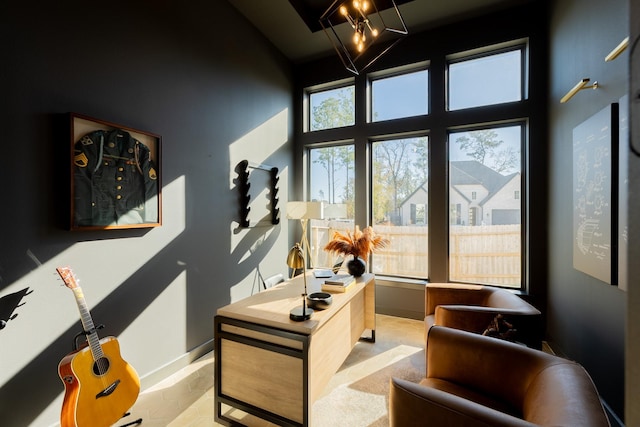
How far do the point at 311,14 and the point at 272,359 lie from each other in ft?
12.8

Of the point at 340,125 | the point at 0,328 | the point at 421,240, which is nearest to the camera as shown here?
the point at 0,328

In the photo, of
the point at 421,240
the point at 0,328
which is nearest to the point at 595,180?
the point at 421,240

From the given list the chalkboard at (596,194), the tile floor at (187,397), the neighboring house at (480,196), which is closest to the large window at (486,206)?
the neighboring house at (480,196)

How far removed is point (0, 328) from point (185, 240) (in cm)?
126

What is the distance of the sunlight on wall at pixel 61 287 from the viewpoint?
160 cm

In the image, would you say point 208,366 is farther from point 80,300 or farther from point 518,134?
point 518,134

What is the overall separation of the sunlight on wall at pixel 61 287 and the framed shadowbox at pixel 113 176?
14cm

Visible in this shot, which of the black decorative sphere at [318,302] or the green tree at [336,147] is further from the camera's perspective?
the green tree at [336,147]

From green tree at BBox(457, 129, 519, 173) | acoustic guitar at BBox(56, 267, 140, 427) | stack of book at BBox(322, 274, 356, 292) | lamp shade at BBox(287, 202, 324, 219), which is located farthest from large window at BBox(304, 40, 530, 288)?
acoustic guitar at BBox(56, 267, 140, 427)

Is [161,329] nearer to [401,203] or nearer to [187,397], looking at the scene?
[187,397]

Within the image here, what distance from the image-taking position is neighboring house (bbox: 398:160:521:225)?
3.37 metres

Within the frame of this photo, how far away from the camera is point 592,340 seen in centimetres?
207

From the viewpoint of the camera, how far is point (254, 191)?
3.52 metres

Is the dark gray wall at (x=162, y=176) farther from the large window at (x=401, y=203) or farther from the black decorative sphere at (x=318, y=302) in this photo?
the large window at (x=401, y=203)
